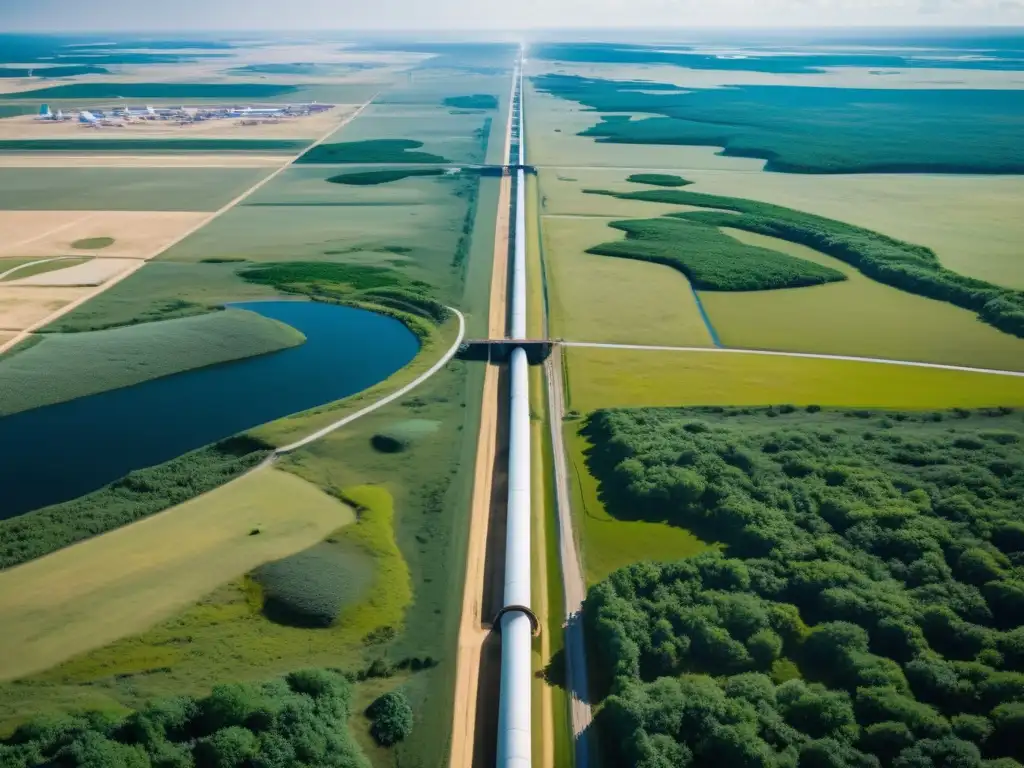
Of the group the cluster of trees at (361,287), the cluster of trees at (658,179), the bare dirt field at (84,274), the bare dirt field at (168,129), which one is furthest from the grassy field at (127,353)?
the bare dirt field at (168,129)

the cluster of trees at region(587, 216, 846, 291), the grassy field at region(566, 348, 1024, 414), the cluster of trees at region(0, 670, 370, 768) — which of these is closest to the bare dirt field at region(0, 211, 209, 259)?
the cluster of trees at region(587, 216, 846, 291)

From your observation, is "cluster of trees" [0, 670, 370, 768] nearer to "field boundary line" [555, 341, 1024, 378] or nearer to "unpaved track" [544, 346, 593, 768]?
"unpaved track" [544, 346, 593, 768]

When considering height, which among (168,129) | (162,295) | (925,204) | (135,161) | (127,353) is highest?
(168,129)

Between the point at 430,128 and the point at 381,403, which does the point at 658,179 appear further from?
the point at 381,403

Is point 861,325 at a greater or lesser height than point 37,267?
greater

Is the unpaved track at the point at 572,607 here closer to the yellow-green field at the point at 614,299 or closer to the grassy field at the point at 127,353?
the yellow-green field at the point at 614,299

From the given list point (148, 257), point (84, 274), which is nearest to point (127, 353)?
point (84, 274)

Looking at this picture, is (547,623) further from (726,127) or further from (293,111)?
(293,111)

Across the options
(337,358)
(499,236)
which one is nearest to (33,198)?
(499,236)
